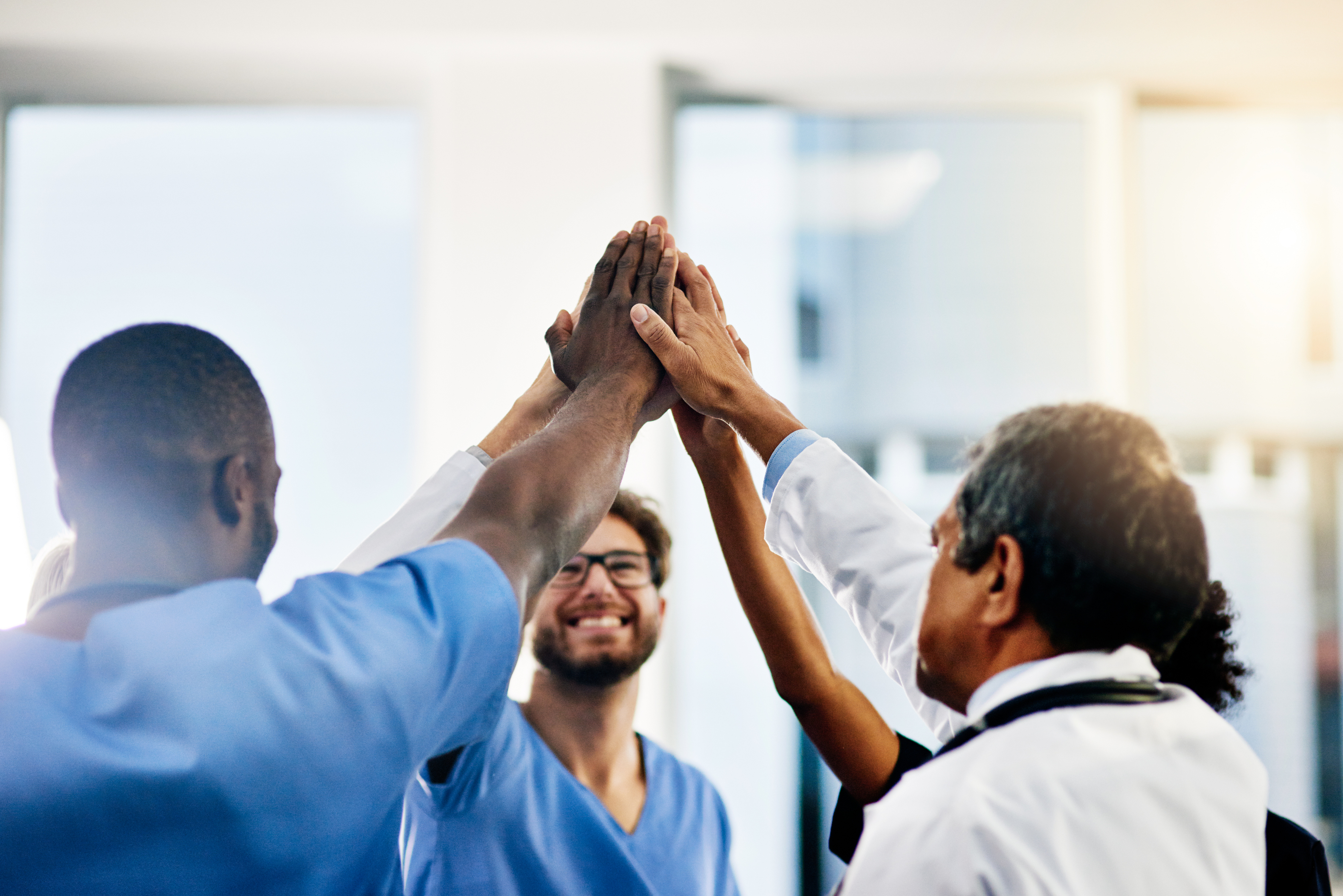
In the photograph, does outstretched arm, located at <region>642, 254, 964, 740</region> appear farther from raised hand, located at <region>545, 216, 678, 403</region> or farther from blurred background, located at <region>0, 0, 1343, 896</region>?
blurred background, located at <region>0, 0, 1343, 896</region>

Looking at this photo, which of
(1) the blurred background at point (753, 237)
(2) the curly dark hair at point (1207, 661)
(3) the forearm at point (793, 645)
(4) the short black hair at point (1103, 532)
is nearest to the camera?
(4) the short black hair at point (1103, 532)

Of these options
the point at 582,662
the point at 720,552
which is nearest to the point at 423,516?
the point at 582,662

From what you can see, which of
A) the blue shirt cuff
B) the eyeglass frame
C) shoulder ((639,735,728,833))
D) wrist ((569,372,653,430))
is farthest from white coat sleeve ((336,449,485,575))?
shoulder ((639,735,728,833))

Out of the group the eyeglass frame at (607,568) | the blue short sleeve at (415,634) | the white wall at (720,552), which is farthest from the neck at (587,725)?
the blue short sleeve at (415,634)

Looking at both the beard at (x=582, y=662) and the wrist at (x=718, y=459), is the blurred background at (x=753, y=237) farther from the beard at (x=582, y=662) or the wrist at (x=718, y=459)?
the wrist at (x=718, y=459)

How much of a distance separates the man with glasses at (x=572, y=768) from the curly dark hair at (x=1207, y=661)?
25.6 inches

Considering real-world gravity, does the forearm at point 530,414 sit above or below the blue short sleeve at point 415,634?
above

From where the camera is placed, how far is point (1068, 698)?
0.79 meters

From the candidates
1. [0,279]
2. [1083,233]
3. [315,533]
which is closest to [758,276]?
[1083,233]

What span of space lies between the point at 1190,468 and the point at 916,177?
1.02 m

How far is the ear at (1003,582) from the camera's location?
850 mm

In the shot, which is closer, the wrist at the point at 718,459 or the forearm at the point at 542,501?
the forearm at the point at 542,501

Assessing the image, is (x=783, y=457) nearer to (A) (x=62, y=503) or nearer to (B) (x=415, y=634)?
(B) (x=415, y=634)

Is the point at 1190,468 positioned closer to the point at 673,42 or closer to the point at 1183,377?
the point at 1183,377
